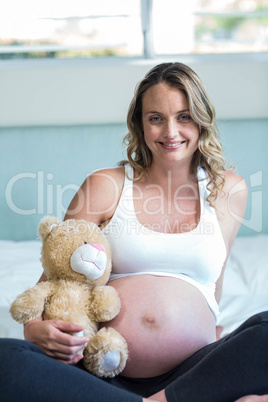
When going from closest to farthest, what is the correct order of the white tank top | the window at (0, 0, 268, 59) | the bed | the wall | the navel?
the navel < the white tank top < the bed < the wall < the window at (0, 0, 268, 59)

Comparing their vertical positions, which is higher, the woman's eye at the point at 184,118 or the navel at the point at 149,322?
the woman's eye at the point at 184,118

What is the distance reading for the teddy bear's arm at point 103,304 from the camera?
1041 mm

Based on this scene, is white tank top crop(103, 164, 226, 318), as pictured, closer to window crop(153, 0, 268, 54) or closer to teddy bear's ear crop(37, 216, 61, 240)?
teddy bear's ear crop(37, 216, 61, 240)

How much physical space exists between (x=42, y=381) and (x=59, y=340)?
10 cm

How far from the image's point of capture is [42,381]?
2.83 ft

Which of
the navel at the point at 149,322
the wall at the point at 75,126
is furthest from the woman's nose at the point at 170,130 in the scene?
the wall at the point at 75,126

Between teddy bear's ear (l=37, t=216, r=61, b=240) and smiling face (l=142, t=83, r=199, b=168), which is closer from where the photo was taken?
teddy bear's ear (l=37, t=216, r=61, b=240)

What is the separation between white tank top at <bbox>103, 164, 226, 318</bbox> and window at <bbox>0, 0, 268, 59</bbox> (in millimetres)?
1417

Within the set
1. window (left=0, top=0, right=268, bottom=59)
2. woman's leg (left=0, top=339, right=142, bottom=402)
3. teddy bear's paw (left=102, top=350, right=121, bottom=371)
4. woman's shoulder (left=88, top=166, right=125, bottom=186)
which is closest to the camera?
woman's leg (left=0, top=339, right=142, bottom=402)

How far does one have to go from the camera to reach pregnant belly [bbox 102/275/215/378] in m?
1.08

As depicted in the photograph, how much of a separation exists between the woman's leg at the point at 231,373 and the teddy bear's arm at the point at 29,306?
317mm

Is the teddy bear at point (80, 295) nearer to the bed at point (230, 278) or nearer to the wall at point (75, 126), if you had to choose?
the bed at point (230, 278)

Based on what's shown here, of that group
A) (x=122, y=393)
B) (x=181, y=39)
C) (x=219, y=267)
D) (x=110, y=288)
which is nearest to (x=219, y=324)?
(x=219, y=267)

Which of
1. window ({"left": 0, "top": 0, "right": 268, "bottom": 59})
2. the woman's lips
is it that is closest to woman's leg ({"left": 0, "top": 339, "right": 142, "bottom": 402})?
the woman's lips
